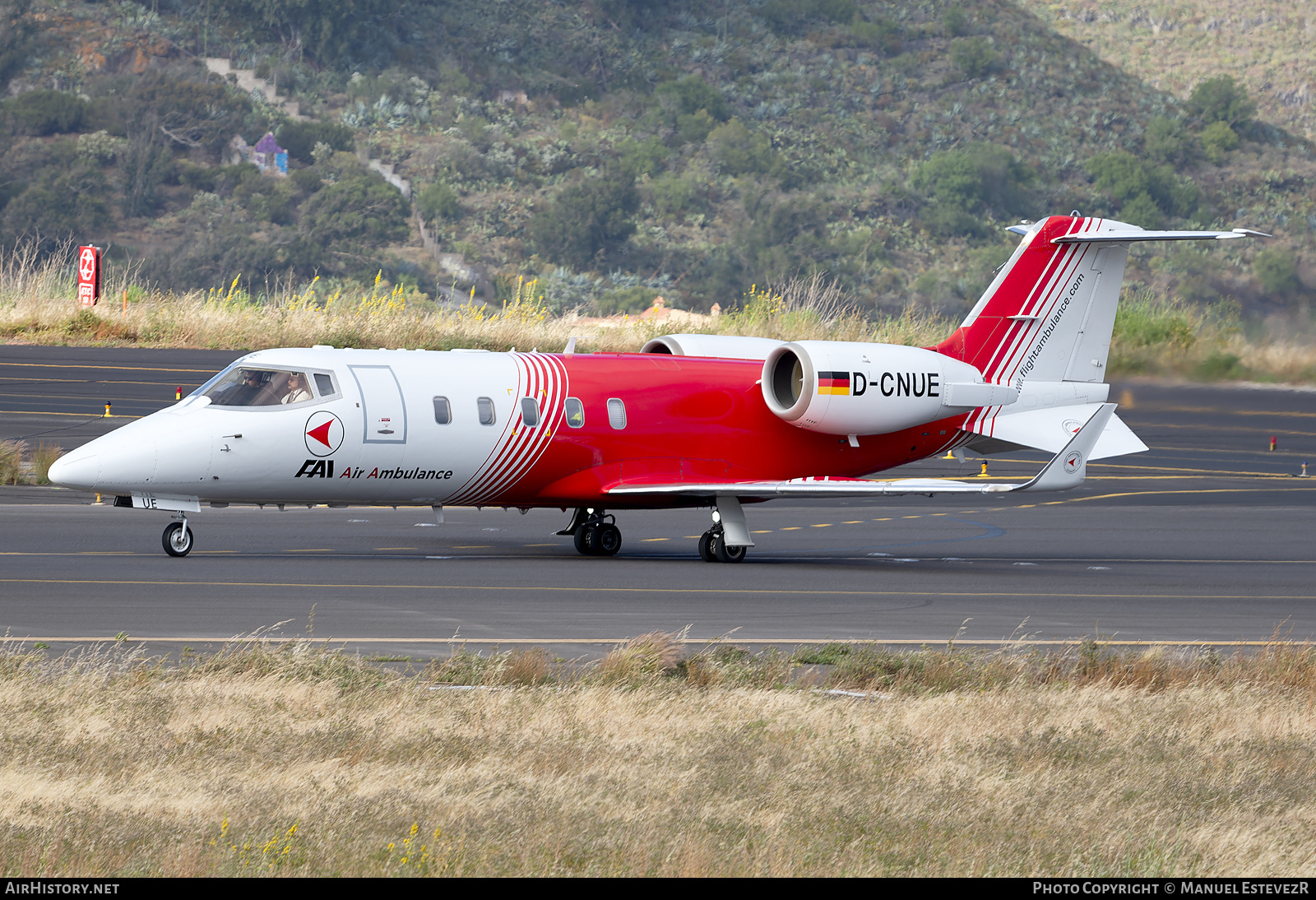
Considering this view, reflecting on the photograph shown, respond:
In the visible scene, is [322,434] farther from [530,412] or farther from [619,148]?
[619,148]

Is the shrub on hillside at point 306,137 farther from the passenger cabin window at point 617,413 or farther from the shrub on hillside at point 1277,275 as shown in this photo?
the passenger cabin window at point 617,413

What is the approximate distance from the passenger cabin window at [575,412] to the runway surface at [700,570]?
1908mm

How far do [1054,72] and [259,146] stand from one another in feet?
191

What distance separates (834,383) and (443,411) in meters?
5.73

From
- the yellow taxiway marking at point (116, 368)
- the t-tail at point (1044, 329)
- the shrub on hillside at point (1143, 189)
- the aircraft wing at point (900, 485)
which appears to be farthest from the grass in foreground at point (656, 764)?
the shrub on hillside at point (1143, 189)

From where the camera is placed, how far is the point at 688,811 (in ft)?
32.1

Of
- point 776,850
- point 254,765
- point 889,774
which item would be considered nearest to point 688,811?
point 776,850

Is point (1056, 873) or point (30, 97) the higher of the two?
point (30, 97)

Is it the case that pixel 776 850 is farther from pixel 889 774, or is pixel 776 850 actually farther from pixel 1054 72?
pixel 1054 72

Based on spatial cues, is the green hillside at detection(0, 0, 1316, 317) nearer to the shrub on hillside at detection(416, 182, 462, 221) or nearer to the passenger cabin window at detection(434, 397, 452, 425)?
the shrub on hillside at detection(416, 182, 462, 221)

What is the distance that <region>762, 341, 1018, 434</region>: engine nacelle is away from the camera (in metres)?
24.2

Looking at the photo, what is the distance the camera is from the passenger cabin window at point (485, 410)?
2273 centimetres

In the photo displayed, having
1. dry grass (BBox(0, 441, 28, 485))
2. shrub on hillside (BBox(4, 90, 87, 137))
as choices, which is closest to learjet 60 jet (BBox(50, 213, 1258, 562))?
dry grass (BBox(0, 441, 28, 485))

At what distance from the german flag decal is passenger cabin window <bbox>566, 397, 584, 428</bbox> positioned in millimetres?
3465
